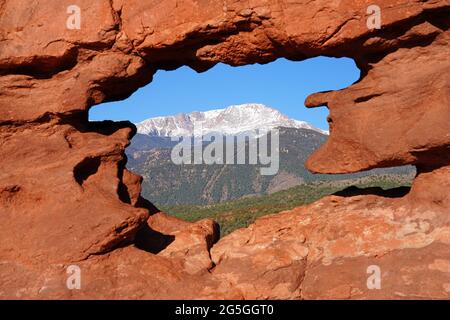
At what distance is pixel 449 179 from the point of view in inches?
637

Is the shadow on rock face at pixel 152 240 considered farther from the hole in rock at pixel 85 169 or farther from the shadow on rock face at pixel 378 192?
the shadow on rock face at pixel 378 192

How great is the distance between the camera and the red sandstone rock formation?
1547 centimetres

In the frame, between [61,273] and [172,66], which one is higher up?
[172,66]

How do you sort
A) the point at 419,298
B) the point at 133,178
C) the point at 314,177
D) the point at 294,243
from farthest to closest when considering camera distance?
the point at 314,177, the point at 133,178, the point at 294,243, the point at 419,298

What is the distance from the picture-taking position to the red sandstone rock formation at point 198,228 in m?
15.5

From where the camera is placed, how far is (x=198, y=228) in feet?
62.3

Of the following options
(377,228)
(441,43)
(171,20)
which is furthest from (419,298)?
(171,20)

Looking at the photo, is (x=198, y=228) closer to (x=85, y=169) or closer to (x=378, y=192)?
(x=85, y=169)

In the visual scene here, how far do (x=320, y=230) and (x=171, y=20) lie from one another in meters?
8.12

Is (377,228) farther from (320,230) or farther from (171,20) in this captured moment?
(171,20)

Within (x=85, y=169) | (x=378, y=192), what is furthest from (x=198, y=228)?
(x=378, y=192)

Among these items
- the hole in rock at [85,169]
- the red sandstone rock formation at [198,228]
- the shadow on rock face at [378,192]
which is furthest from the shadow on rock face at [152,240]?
the shadow on rock face at [378,192]

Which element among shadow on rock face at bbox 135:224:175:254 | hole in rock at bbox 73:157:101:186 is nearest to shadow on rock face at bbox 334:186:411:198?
shadow on rock face at bbox 135:224:175:254

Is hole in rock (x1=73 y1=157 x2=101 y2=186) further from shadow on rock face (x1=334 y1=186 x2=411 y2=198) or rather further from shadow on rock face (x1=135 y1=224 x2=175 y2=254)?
shadow on rock face (x1=334 y1=186 x2=411 y2=198)
